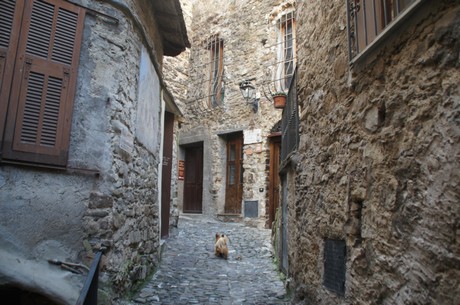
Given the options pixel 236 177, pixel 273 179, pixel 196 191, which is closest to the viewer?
pixel 273 179

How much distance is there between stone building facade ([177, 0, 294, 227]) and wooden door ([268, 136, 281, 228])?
12 cm

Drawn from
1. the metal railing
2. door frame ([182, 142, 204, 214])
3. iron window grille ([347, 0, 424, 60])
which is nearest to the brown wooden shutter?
the metal railing

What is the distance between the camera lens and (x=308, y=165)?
11.8 feet

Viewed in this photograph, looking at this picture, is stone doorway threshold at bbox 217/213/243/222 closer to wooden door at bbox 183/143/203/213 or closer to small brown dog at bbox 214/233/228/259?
wooden door at bbox 183/143/203/213

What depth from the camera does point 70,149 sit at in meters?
3.17

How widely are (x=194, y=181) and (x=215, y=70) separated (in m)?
3.92

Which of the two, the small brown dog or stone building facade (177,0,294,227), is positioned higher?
stone building facade (177,0,294,227)

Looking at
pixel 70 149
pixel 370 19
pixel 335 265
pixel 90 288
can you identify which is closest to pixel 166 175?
pixel 70 149

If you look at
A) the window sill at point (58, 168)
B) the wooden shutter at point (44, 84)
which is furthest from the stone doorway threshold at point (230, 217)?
the wooden shutter at point (44, 84)

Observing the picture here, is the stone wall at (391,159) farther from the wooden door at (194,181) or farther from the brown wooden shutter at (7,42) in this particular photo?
the wooden door at (194,181)

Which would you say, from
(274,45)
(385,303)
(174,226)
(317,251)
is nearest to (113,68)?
(317,251)

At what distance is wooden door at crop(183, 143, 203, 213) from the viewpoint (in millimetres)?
12703

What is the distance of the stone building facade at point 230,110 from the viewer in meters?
10.4

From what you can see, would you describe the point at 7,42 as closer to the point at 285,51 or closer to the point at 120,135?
the point at 120,135
